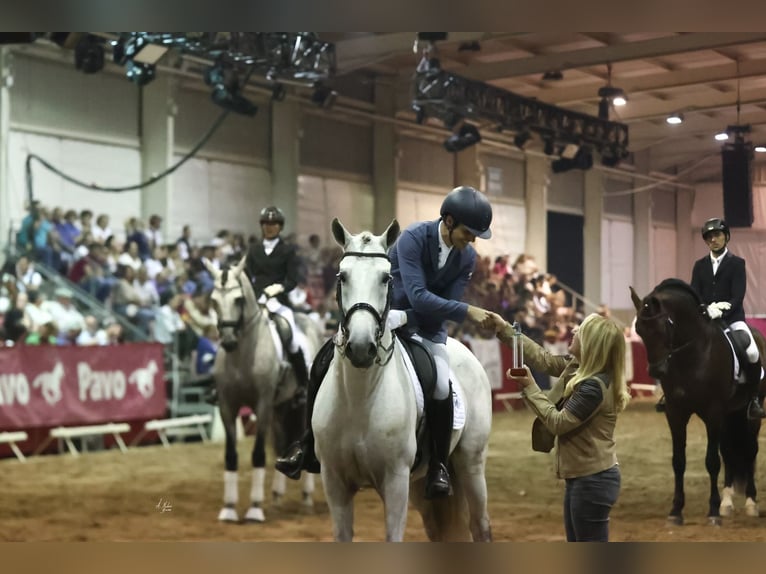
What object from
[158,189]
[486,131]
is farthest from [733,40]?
[158,189]

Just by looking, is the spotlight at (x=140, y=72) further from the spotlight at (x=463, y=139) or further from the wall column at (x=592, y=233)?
the wall column at (x=592, y=233)

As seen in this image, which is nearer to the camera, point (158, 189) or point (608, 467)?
point (608, 467)

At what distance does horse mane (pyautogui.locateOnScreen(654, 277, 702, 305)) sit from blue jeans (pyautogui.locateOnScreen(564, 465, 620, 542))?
5.15ft

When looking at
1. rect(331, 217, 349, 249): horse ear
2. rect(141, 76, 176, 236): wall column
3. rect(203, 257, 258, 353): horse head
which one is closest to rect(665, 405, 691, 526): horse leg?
rect(331, 217, 349, 249): horse ear

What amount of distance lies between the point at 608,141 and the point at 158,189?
4.41 metres

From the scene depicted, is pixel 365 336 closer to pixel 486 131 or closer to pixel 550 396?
pixel 550 396

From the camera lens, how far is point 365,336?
373cm

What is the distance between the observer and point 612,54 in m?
5.40

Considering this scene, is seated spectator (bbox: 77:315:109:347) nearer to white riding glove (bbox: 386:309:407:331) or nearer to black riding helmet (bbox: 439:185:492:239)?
white riding glove (bbox: 386:309:407:331)

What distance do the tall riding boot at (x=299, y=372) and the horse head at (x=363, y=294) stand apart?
9.33 ft

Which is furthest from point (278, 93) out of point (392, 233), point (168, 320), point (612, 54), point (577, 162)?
point (168, 320)

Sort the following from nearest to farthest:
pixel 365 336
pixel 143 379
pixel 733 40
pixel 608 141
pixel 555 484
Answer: pixel 365 336 → pixel 733 40 → pixel 608 141 → pixel 555 484 → pixel 143 379

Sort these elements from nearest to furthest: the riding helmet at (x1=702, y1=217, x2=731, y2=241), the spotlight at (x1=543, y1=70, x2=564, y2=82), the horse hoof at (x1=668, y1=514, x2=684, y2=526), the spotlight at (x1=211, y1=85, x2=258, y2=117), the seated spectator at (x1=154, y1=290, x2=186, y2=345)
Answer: the riding helmet at (x1=702, y1=217, x2=731, y2=241) → the horse hoof at (x1=668, y1=514, x2=684, y2=526) → the spotlight at (x1=543, y1=70, x2=564, y2=82) → the spotlight at (x1=211, y1=85, x2=258, y2=117) → the seated spectator at (x1=154, y1=290, x2=186, y2=345)

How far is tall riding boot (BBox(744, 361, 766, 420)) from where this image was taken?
5.34 m
